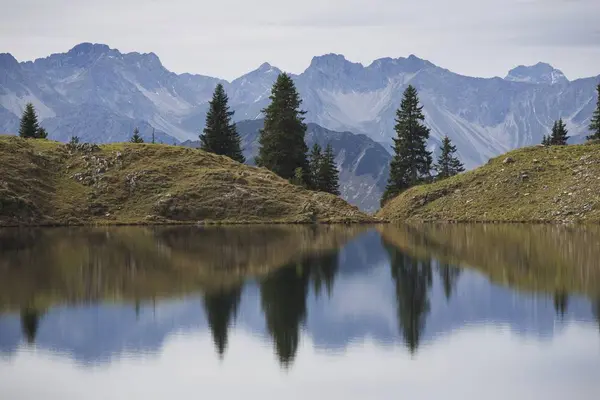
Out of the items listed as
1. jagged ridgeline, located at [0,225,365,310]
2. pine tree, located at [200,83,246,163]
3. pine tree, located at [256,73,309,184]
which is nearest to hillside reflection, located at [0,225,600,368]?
jagged ridgeline, located at [0,225,365,310]

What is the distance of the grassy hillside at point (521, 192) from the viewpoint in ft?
302

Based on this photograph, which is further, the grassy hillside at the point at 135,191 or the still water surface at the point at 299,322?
the grassy hillside at the point at 135,191

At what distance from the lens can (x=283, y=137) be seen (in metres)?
120

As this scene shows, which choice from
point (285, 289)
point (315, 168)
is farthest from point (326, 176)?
point (285, 289)

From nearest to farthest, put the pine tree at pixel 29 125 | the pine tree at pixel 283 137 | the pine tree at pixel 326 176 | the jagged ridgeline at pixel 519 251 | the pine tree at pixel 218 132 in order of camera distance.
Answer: the jagged ridgeline at pixel 519 251 < the pine tree at pixel 283 137 < the pine tree at pixel 326 176 < the pine tree at pixel 29 125 < the pine tree at pixel 218 132

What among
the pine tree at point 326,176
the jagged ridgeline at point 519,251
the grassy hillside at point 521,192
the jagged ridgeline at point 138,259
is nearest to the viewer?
the jagged ridgeline at point 138,259

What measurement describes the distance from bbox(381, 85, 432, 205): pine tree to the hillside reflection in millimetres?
53089

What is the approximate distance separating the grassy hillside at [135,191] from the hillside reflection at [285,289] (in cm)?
1854

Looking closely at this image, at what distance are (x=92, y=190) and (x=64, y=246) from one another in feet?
98.0

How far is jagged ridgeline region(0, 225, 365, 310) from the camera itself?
42.9 meters

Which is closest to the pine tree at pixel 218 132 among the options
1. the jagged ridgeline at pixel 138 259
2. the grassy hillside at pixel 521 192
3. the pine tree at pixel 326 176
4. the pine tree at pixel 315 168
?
the pine tree at pixel 315 168

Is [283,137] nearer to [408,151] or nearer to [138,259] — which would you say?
[408,151]

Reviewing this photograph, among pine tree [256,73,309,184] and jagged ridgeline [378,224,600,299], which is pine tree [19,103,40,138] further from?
jagged ridgeline [378,224,600,299]

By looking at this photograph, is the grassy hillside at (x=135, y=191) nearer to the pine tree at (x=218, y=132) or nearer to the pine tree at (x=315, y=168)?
the pine tree at (x=315, y=168)
